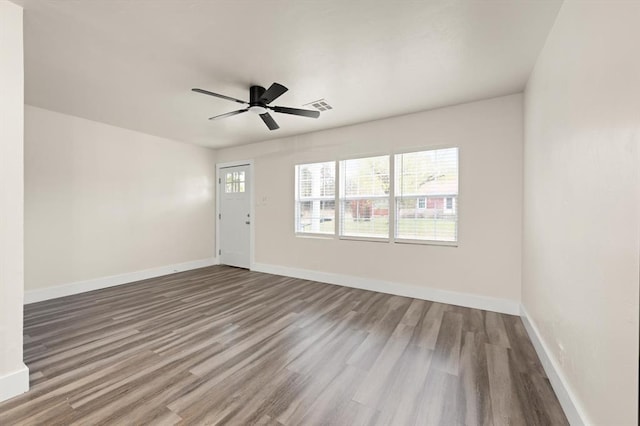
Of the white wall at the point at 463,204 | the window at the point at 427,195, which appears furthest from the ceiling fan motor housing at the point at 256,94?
the window at the point at 427,195

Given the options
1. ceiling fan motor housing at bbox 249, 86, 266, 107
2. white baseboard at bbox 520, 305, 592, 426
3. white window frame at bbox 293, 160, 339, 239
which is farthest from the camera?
white window frame at bbox 293, 160, 339, 239

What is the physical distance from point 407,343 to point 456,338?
0.53 m

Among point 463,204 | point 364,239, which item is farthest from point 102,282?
point 463,204

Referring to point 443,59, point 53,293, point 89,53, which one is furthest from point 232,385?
point 53,293

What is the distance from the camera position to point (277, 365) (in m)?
2.09

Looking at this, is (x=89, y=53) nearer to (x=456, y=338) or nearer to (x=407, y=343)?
(x=407, y=343)

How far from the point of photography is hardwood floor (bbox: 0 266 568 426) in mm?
1593

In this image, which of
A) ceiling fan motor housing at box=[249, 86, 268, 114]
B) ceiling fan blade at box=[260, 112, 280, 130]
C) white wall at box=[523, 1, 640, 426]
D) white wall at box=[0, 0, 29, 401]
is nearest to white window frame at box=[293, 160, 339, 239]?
ceiling fan blade at box=[260, 112, 280, 130]

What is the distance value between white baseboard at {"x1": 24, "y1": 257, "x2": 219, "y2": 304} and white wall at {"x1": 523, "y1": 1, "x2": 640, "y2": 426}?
5.67 metres

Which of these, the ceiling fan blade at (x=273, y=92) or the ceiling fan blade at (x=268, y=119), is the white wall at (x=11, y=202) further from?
the ceiling fan blade at (x=268, y=119)

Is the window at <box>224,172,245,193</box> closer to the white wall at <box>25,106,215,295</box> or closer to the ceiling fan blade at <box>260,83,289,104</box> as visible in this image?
the white wall at <box>25,106,215,295</box>

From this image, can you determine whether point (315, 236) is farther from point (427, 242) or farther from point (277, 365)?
point (277, 365)

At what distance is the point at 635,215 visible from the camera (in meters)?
1.01

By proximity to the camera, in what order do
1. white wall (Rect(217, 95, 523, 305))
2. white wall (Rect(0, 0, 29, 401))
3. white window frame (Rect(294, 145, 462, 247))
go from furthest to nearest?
white window frame (Rect(294, 145, 462, 247)), white wall (Rect(217, 95, 523, 305)), white wall (Rect(0, 0, 29, 401))
